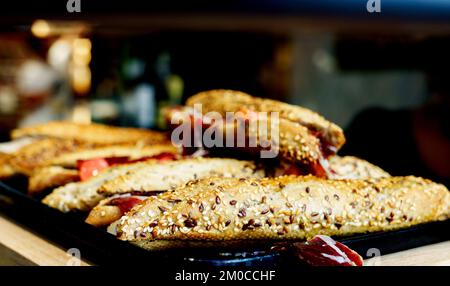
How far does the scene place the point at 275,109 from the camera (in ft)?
6.55

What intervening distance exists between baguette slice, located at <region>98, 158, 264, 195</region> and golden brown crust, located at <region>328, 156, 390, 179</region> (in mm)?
276

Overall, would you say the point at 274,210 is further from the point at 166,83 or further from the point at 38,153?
A: the point at 166,83

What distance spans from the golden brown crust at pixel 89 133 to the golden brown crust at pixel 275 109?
1.24ft

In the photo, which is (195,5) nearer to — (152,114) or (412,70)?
(152,114)

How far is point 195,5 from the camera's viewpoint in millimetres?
1498

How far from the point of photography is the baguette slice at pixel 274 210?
4.91ft

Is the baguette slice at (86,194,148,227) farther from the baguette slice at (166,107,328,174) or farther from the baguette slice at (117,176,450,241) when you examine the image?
the baguette slice at (166,107,328,174)

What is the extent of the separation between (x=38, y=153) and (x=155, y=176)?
76cm

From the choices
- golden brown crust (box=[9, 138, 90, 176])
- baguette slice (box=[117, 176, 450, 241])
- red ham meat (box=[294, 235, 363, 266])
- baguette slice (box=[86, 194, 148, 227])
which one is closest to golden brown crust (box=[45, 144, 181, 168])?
golden brown crust (box=[9, 138, 90, 176])

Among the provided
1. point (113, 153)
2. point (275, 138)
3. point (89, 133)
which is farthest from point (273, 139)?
point (89, 133)

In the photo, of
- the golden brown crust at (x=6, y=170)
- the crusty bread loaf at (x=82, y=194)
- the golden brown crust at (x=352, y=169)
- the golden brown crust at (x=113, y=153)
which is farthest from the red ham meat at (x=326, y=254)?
the golden brown crust at (x=6, y=170)
